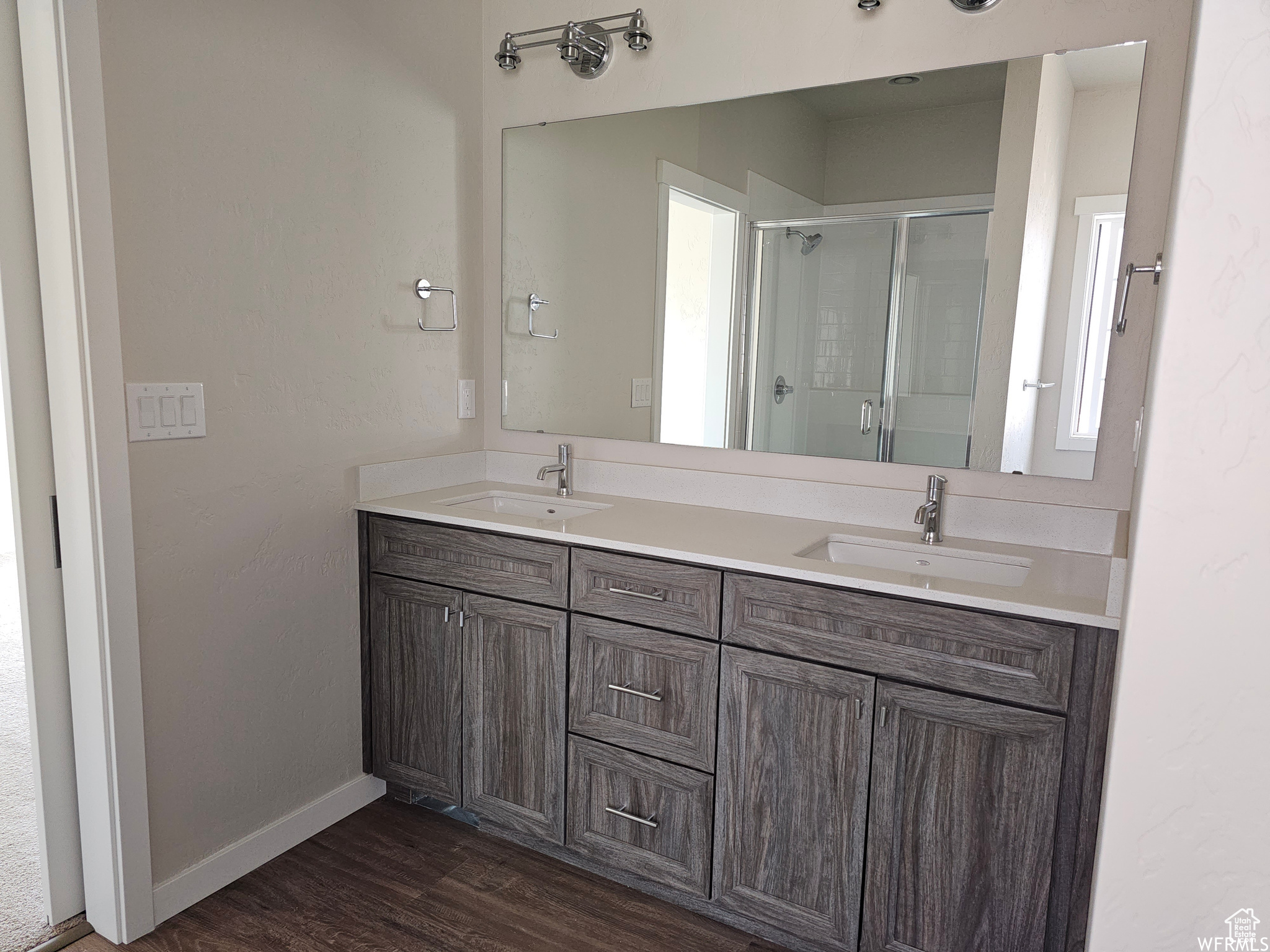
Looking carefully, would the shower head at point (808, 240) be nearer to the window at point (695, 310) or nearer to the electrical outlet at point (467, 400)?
the window at point (695, 310)

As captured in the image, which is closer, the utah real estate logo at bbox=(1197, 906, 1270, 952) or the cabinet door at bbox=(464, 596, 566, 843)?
the utah real estate logo at bbox=(1197, 906, 1270, 952)

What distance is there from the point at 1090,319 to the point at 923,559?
0.63 metres

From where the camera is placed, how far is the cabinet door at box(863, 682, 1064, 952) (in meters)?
1.47

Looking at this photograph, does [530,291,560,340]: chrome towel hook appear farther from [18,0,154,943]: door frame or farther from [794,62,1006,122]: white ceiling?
[18,0,154,943]: door frame

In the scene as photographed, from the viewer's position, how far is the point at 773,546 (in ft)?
5.97

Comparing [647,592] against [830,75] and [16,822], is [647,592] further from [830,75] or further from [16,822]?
[16,822]

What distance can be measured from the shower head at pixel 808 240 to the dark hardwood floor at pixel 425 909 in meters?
1.62

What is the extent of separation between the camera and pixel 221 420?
1.87 m

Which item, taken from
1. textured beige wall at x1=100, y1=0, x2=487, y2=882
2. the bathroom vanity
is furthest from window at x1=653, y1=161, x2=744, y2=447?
textured beige wall at x1=100, y1=0, x2=487, y2=882

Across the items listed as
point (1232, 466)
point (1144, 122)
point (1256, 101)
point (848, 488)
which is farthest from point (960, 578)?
point (1256, 101)

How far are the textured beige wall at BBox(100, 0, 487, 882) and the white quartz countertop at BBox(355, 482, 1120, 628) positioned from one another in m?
0.29

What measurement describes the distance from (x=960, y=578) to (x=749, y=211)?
1062 millimetres

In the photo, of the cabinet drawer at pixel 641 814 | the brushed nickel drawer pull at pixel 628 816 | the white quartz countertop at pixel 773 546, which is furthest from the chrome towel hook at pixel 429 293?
the brushed nickel drawer pull at pixel 628 816

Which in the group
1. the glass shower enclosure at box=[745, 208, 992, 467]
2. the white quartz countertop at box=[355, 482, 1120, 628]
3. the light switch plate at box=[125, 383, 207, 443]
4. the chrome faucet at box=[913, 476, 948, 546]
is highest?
the glass shower enclosure at box=[745, 208, 992, 467]
